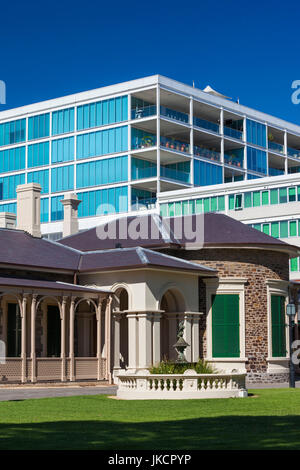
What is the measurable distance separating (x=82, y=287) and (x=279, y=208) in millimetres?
29530

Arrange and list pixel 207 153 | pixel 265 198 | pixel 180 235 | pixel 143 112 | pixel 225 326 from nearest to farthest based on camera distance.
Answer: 1. pixel 225 326
2. pixel 180 235
3. pixel 265 198
4. pixel 143 112
5. pixel 207 153

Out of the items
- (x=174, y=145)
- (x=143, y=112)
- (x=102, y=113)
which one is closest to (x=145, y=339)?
(x=143, y=112)

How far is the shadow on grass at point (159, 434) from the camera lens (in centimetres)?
1226

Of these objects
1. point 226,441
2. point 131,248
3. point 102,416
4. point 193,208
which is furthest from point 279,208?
point 226,441

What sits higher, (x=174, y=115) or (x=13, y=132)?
(x=174, y=115)

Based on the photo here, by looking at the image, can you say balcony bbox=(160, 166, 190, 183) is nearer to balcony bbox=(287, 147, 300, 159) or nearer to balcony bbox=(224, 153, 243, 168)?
balcony bbox=(224, 153, 243, 168)

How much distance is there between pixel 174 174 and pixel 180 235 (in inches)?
1453

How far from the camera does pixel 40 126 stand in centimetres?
7406

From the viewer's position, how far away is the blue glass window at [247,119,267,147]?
7881cm

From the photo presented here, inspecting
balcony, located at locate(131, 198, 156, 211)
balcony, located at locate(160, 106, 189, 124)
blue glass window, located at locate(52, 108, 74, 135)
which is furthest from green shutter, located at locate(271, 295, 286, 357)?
blue glass window, located at locate(52, 108, 74, 135)

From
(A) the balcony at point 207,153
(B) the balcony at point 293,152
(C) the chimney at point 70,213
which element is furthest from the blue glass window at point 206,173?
(C) the chimney at point 70,213

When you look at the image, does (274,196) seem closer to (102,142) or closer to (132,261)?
(102,142)

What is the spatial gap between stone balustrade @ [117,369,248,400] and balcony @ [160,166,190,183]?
47660 millimetres
